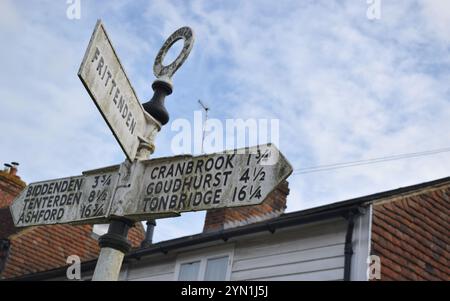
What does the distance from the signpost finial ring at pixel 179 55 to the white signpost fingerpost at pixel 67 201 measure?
0.79m

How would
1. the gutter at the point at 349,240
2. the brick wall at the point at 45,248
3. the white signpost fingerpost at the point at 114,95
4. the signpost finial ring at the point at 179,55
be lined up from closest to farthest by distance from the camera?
the white signpost fingerpost at the point at 114,95, the signpost finial ring at the point at 179,55, the gutter at the point at 349,240, the brick wall at the point at 45,248

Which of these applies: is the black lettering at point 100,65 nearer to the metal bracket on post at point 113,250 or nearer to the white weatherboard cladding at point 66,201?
the white weatherboard cladding at point 66,201

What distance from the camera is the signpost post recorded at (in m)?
3.06

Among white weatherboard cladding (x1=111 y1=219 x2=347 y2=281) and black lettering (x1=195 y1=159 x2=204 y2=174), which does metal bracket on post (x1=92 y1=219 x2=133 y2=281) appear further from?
white weatherboard cladding (x1=111 y1=219 x2=347 y2=281)

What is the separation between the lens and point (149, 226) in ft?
51.1

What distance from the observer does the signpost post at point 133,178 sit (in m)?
3.06

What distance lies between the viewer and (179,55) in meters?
3.75

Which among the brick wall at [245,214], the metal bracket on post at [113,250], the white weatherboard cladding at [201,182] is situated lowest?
the metal bracket on post at [113,250]

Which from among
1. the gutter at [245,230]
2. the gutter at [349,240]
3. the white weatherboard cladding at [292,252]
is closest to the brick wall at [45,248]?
the gutter at [245,230]

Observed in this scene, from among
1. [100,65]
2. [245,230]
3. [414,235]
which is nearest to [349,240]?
[414,235]

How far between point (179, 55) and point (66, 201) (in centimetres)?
118

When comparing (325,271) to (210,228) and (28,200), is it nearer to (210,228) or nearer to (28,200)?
(210,228)
